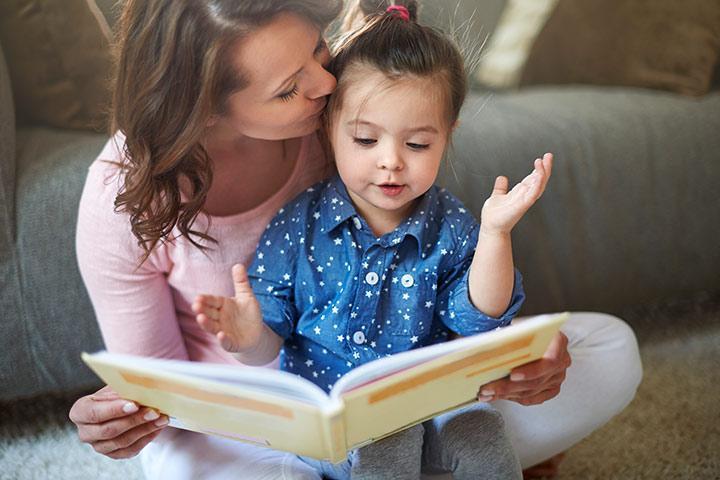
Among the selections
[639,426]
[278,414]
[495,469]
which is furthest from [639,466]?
[278,414]

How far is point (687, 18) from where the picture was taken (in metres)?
1.85

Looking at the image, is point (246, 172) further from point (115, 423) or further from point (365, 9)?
point (115, 423)

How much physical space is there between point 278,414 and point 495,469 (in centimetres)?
36

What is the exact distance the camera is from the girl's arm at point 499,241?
37.4 inches

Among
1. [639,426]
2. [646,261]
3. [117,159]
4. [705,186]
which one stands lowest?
[639,426]

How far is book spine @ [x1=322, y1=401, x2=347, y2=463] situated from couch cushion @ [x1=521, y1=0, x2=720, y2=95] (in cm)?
128

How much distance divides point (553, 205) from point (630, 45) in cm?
55

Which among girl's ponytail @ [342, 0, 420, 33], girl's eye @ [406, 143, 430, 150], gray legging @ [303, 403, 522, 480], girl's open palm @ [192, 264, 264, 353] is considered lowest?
gray legging @ [303, 403, 522, 480]

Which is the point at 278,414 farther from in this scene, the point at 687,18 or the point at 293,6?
Result: the point at 687,18

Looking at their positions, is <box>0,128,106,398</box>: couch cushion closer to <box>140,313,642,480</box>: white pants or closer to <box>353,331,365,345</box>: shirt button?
<box>140,313,642,480</box>: white pants

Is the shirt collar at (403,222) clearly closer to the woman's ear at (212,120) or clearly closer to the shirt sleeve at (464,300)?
the shirt sleeve at (464,300)

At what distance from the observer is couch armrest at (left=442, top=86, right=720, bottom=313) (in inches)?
63.4

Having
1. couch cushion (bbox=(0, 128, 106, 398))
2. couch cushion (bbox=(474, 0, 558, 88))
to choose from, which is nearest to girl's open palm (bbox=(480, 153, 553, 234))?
couch cushion (bbox=(0, 128, 106, 398))

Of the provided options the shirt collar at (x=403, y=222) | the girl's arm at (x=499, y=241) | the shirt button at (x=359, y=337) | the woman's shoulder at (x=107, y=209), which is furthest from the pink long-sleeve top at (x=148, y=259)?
the girl's arm at (x=499, y=241)
